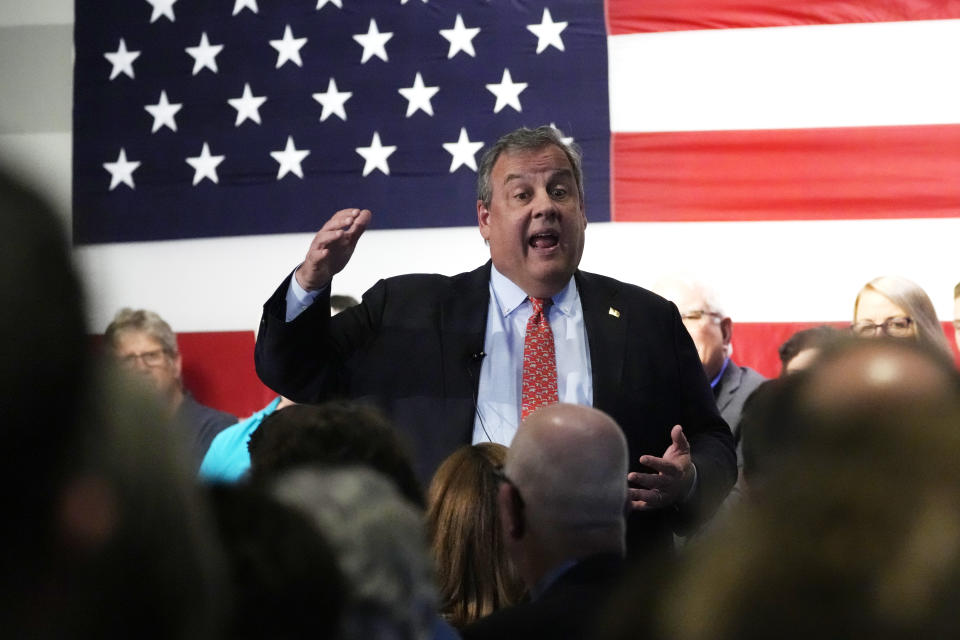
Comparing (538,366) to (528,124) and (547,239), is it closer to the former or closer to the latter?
(547,239)

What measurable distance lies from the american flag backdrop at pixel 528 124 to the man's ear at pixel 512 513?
9.50 ft

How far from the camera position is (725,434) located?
3029 mm

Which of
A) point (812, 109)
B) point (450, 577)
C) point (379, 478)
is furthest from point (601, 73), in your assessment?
point (379, 478)

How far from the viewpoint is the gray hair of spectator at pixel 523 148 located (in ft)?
10.5

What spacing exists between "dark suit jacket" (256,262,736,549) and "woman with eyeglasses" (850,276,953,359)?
3.44ft

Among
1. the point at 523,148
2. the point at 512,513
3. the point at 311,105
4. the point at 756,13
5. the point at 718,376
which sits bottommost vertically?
the point at 512,513

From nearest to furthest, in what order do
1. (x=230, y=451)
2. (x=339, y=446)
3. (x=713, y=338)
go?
(x=339, y=446), (x=230, y=451), (x=713, y=338)

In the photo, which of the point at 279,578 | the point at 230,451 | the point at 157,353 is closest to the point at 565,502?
the point at 279,578

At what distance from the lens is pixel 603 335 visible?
9.96 feet

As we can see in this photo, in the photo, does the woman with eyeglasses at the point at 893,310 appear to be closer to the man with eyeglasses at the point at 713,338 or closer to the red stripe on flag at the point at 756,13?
the man with eyeglasses at the point at 713,338

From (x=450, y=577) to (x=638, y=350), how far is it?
1.13 meters

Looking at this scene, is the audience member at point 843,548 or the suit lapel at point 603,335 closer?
the audience member at point 843,548

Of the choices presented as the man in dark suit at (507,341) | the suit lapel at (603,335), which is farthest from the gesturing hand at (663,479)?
the suit lapel at (603,335)

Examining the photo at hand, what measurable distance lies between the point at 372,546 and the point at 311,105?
4363mm
